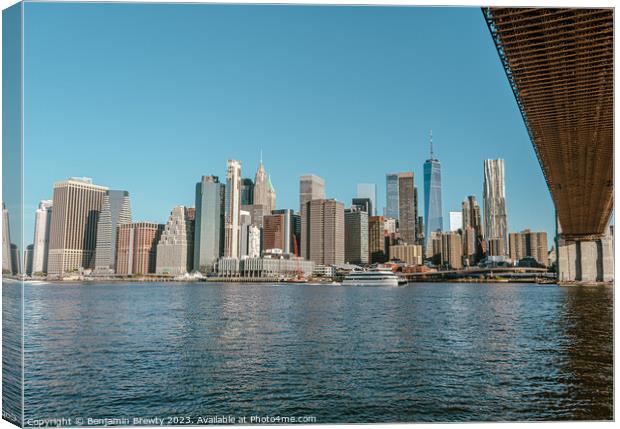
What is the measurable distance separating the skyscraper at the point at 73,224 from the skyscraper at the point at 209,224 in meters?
48.8

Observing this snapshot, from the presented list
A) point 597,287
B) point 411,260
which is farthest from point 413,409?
point 411,260

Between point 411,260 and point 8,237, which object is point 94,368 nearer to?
point 8,237

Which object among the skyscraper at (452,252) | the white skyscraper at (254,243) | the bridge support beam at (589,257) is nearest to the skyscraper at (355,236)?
the skyscraper at (452,252)

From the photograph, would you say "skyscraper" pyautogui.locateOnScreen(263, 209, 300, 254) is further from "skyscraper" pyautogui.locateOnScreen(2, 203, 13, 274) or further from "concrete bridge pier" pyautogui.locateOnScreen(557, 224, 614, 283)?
"skyscraper" pyautogui.locateOnScreen(2, 203, 13, 274)

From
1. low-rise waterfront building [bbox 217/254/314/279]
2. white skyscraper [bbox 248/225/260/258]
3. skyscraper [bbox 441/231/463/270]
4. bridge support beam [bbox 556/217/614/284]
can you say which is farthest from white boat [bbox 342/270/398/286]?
white skyscraper [bbox 248/225/260/258]

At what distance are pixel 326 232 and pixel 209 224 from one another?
953 inches

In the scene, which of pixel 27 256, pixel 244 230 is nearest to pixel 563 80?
pixel 27 256

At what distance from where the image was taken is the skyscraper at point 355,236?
255 feet

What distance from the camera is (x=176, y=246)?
87.7 m

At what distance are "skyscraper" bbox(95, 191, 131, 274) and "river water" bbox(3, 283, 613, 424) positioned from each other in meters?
22.8

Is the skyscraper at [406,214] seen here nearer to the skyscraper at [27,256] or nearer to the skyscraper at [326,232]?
the skyscraper at [326,232]

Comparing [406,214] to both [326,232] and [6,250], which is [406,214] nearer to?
[326,232]

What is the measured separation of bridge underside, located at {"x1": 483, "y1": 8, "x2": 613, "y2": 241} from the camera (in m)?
9.48

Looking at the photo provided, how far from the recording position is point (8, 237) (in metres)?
7.91
